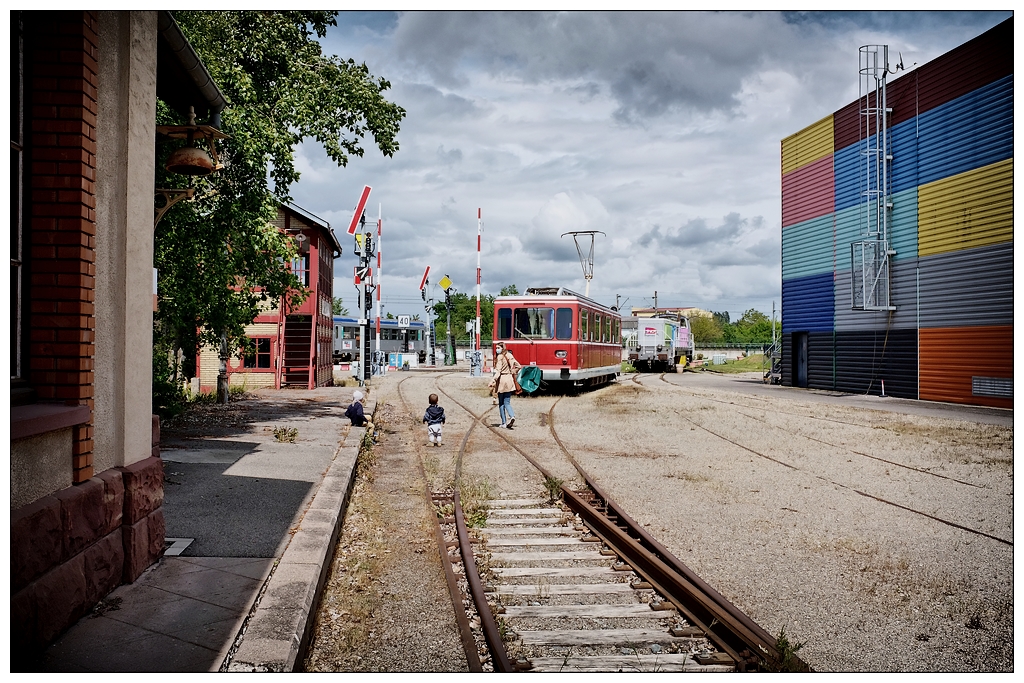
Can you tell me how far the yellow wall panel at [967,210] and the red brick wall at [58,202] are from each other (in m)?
20.3

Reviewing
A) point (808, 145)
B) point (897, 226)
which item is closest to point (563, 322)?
point (897, 226)

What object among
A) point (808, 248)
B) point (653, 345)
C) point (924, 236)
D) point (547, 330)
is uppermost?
point (808, 248)

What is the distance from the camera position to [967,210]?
20.1 meters

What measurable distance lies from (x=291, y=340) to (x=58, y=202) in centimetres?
2348

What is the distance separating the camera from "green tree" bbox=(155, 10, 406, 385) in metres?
12.0

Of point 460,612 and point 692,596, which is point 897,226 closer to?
point 692,596

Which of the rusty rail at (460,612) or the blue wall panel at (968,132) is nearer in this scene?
the rusty rail at (460,612)

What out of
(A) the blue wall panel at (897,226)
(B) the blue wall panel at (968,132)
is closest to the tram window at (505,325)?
(A) the blue wall panel at (897,226)

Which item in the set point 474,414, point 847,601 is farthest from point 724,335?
point 847,601

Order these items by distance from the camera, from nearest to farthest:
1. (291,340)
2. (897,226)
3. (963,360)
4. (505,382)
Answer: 1. (505,382)
2. (963,360)
3. (897,226)
4. (291,340)

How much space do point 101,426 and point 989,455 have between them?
12.1 m

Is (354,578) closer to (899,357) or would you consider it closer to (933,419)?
(933,419)

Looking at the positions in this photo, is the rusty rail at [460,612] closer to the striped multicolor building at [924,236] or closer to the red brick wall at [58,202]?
the red brick wall at [58,202]

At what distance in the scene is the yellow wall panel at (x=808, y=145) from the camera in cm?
2595
